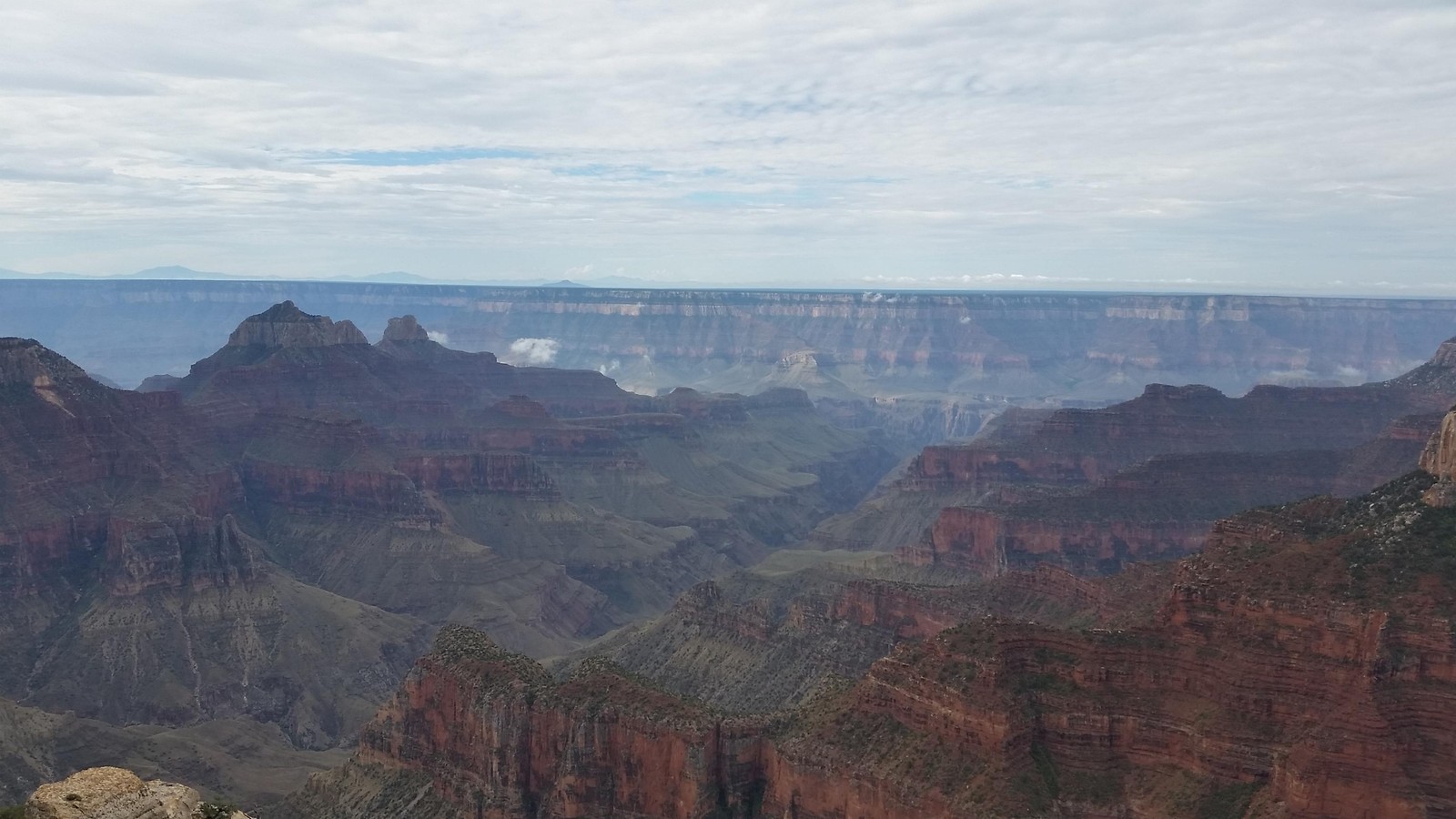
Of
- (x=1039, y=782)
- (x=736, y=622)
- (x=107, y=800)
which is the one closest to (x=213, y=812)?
(x=107, y=800)

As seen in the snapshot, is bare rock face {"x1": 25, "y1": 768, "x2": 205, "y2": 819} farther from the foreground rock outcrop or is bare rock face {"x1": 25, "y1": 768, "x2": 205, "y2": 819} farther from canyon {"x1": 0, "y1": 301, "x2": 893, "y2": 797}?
canyon {"x1": 0, "y1": 301, "x2": 893, "y2": 797}

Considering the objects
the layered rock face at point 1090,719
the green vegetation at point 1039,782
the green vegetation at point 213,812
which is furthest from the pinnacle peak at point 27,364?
the green vegetation at point 213,812

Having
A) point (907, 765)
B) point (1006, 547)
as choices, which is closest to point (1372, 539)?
point (907, 765)

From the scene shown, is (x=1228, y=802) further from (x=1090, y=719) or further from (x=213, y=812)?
(x=213, y=812)

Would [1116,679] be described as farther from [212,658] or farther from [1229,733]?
[212,658]

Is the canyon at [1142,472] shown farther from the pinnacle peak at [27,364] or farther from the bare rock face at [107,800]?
the bare rock face at [107,800]

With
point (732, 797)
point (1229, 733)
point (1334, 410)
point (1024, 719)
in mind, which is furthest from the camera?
point (1334, 410)

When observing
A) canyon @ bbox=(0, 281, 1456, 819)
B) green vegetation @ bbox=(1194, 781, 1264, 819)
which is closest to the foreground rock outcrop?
canyon @ bbox=(0, 281, 1456, 819)
